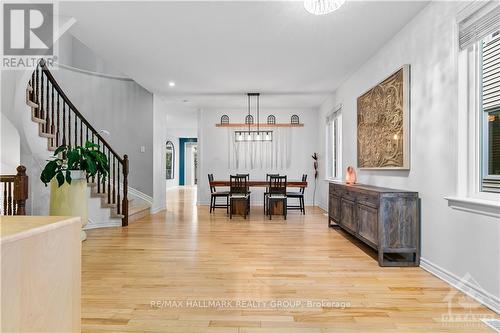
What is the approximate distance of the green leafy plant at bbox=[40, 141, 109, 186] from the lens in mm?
3678

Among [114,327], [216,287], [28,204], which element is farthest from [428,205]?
[28,204]

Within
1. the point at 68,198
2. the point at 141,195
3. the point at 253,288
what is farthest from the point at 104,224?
the point at 253,288

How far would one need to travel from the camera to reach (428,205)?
9.66ft

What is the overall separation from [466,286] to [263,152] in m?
6.11

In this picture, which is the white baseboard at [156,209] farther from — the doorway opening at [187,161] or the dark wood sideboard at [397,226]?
the doorway opening at [187,161]

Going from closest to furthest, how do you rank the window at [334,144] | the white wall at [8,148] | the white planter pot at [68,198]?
1. the white planter pot at [68,198]
2. the white wall at [8,148]
3. the window at [334,144]

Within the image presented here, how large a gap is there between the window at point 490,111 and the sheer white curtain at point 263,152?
581cm

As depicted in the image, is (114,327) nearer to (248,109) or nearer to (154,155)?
(154,155)

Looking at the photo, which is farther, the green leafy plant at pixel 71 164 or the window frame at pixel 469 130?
the green leafy plant at pixel 71 164

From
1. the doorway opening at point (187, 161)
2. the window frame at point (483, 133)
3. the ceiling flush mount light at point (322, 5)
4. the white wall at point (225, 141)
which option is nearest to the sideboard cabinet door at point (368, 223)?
the window frame at point (483, 133)

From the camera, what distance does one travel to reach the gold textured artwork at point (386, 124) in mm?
3336

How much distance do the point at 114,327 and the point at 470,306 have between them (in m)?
2.61

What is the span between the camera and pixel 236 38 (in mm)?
3717

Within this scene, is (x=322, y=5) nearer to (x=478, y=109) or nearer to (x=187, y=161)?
(x=478, y=109)
